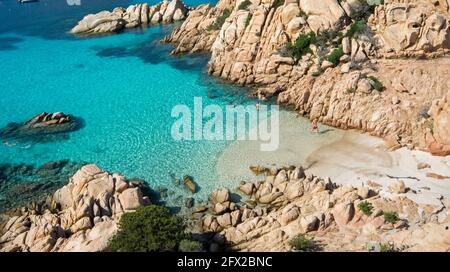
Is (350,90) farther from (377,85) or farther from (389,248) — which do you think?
(389,248)

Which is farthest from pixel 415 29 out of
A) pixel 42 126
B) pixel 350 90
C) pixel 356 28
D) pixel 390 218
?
pixel 42 126

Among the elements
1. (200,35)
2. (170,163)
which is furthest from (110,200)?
(200,35)

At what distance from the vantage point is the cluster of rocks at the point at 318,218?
81.0ft

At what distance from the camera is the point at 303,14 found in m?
49.9

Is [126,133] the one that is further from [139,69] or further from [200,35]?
[200,35]

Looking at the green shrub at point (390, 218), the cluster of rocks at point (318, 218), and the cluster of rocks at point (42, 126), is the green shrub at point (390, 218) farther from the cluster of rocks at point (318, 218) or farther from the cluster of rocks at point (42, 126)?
the cluster of rocks at point (42, 126)

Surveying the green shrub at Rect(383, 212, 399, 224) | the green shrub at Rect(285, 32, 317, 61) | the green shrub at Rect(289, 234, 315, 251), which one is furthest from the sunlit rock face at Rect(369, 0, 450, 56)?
the green shrub at Rect(289, 234, 315, 251)

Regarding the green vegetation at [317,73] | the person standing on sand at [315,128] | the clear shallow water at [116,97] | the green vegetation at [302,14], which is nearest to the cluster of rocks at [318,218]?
the clear shallow water at [116,97]

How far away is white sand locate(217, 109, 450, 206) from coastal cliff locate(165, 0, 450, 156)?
1.48 metres

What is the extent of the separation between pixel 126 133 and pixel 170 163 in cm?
751

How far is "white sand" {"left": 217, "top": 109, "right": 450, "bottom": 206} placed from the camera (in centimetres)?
3073

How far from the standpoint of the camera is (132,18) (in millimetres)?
79438
